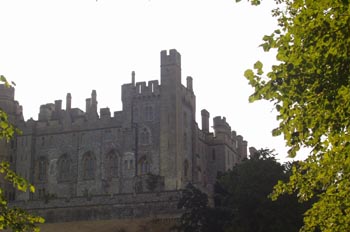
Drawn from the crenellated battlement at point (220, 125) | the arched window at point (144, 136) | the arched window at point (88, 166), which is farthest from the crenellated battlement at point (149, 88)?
the crenellated battlement at point (220, 125)

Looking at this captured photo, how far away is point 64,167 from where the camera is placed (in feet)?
194

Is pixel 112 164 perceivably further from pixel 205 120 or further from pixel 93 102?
pixel 205 120

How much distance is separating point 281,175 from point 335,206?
25399 mm

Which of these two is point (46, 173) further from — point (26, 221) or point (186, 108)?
point (26, 221)

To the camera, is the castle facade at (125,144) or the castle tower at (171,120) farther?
the castle facade at (125,144)

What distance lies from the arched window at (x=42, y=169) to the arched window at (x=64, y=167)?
1770 millimetres

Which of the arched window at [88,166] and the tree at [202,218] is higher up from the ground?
the arched window at [88,166]

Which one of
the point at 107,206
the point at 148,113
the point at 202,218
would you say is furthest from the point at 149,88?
the point at 202,218

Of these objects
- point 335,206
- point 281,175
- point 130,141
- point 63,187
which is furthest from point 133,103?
point 335,206

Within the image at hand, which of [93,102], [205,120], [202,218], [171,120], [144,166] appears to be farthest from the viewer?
[205,120]

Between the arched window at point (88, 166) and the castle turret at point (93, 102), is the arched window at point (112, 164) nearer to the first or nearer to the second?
the arched window at point (88, 166)

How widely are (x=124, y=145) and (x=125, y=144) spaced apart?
0.47 ft

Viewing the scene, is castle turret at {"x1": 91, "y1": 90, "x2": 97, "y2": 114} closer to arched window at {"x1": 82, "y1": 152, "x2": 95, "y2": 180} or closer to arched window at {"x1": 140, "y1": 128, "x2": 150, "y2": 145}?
arched window at {"x1": 82, "y1": 152, "x2": 95, "y2": 180}

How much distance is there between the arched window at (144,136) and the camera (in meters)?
55.1
